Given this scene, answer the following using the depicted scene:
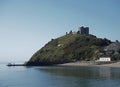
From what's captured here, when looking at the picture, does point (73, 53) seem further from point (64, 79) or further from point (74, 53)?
point (64, 79)

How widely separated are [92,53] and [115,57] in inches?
785

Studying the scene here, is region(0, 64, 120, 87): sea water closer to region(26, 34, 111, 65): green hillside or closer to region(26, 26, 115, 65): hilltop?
region(26, 26, 115, 65): hilltop

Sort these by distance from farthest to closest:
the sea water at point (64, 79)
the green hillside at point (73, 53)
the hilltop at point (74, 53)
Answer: the green hillside at point (73, 53) < the hilltop at point (74, 53) < the sea water at point (64, 79)

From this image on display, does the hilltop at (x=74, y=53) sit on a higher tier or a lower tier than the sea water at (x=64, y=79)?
higher

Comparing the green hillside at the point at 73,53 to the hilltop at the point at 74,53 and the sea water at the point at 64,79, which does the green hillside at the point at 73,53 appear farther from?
the sea water at the point at 64,79

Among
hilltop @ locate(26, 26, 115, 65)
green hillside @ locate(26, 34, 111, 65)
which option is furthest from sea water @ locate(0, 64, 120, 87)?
green hillside @ locate(26, 34, 111, 65)

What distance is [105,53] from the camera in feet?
557

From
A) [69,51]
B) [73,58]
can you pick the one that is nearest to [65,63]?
[73,58]

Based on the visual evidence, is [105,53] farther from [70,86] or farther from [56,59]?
[70,86]

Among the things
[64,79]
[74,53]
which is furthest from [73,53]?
[64,79]

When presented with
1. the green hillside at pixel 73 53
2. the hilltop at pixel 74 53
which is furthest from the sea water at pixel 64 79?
the green hillside at pixel 73 53

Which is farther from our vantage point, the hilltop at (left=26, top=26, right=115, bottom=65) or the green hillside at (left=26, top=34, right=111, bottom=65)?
the green hillside at (left=26, top=34, right=111, bottom=65)

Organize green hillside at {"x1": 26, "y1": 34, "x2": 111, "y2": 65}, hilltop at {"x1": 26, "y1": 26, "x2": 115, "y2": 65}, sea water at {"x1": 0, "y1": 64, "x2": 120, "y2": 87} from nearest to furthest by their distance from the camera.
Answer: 1. sea water at {"x1": 0, "y1": 64, "x2": 120, "y2": 87}
2. hilltop at {"x1": 26, "y1": 26, "x2": 115, "y2": 65}
3. green hillside at {"x1": 26, "y1": 34, "x2": 111, "y2": 65}

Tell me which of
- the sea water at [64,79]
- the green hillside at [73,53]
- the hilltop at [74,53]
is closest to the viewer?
the sea water at [64,79]
